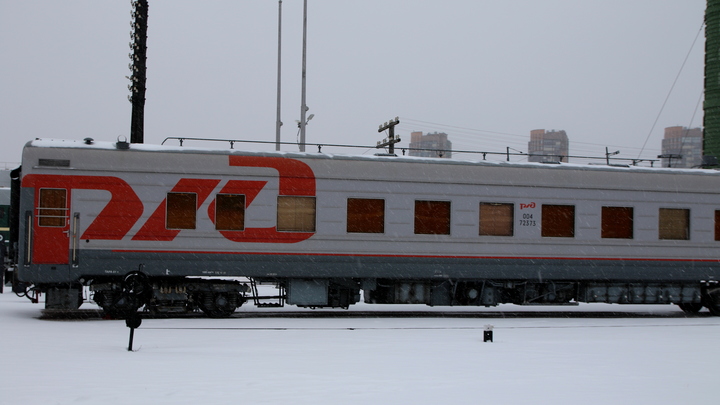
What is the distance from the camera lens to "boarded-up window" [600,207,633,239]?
18672mm

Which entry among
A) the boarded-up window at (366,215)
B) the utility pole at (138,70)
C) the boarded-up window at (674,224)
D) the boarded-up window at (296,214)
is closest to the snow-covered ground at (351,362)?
the boarded-up window at (296,214)

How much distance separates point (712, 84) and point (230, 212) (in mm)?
25594

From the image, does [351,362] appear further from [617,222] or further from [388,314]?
[617,222]

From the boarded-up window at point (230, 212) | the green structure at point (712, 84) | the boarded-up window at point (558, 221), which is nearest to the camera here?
the boarded-up window at point (230, 212)

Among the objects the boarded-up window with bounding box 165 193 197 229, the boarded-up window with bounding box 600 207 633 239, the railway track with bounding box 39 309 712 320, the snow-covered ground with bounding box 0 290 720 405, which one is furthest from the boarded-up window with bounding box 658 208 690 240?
the boarded-up window with bounding box 165 193 197 229

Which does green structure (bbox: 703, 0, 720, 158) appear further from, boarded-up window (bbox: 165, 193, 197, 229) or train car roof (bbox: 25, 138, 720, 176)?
boarded-up window (bbox: 165, 193, 197, 229)

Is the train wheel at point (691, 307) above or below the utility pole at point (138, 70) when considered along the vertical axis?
below

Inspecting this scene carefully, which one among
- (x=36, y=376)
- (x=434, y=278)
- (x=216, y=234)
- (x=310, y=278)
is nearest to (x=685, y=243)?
A: (x=434, y=278)

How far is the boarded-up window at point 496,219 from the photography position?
18.0 m

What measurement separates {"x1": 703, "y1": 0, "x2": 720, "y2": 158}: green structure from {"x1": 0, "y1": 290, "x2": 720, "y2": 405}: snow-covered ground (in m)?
19.8

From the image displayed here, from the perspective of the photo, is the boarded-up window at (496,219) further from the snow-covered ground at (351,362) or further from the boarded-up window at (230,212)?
the boarded-up window at (230,212)

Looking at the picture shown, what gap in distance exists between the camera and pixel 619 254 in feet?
61.2

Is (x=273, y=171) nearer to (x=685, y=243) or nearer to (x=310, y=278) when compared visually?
(x=310, y=278)

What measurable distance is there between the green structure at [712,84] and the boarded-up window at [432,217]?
20.1 meters
